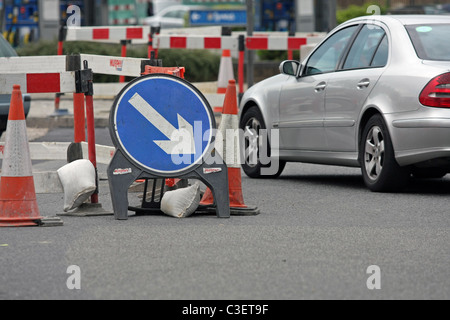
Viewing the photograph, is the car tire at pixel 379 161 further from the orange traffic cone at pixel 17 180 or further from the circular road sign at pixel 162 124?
the orange traffic cone at pixel 17 180

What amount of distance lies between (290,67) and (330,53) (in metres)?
0.40

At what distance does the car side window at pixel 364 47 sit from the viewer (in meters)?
9.64

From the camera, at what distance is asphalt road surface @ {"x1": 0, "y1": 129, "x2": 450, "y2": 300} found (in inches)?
208

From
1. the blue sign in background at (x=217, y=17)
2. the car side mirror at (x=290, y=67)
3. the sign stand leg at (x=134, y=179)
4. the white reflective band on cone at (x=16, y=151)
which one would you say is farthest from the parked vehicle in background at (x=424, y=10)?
the white reflective band on cone at (x=16, y=151)

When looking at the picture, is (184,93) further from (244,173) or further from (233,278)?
(244,173)

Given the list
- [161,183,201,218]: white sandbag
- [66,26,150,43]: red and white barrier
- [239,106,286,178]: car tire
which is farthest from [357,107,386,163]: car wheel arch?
[66,26,150,43]: red and white barrier

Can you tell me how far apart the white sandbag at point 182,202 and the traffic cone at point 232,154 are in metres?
0.19

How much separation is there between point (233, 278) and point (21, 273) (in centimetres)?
108

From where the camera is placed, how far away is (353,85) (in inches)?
376

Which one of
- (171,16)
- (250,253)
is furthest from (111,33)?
(171,16)

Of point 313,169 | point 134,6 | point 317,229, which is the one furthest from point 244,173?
point 134,6

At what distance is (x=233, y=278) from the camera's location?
552cm

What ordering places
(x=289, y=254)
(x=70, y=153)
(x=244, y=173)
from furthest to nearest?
(x=244, y=173)
(x=70, y=153)
(x=289, y=254)

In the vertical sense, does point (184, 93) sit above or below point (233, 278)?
above
